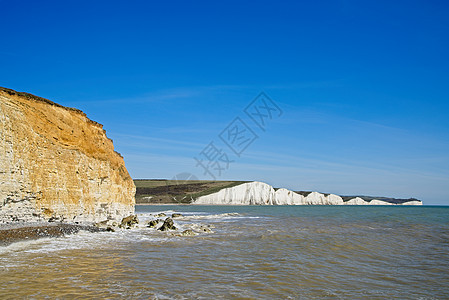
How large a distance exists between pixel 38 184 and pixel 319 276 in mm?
13180

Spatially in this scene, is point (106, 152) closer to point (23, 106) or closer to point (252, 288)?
point (23, 106)

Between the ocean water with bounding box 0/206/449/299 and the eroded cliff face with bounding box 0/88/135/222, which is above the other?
the eroded cliff face with bounding box 0/88/135/222

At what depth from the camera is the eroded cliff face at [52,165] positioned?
42.6 ft

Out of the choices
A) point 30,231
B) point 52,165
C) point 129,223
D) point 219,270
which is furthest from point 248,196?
point 219,270

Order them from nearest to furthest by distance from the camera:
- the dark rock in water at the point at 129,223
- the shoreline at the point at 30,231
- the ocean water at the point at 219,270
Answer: the ocean water at the point at 219,270
the shoreline at the point at 30,231
the dark rock in water at the point at 129,223

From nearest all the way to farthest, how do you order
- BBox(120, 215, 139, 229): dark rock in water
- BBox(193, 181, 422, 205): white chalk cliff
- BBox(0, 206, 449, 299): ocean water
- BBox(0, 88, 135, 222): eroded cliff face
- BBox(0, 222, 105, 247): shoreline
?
BBox(0, 206, 449, 299): ocean water → BBox(0, 222, 105, 247): shoreline → BBox(0, 88, 135, 222): eroded cliff face → BBox(120, 215, 139, 229): dark rock in water → BBox(193, 181, 422, 205): white chalk cliff

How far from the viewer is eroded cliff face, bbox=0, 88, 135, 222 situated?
13.0m

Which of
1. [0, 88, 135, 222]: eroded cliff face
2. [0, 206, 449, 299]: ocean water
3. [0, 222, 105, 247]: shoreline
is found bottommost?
[0, 206, 449, 299]: ocean water

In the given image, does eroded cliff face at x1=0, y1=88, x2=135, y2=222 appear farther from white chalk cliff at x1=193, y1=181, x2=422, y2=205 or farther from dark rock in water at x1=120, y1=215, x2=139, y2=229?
white chalk cliff at x1=193, y1=181, x2=422, y2=205

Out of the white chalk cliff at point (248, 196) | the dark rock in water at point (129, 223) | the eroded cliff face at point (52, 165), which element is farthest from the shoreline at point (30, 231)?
the white chalk cliff at point (248, 196)

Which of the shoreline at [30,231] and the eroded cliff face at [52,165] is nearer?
the shoreline at [30,231]

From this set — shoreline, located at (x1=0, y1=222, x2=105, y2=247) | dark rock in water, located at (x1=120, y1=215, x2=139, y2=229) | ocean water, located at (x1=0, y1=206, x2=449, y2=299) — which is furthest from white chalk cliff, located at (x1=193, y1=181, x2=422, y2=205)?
ocean water, located at (x1=0, y1=206, x2=449, y2=299)

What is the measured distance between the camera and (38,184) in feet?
47.4

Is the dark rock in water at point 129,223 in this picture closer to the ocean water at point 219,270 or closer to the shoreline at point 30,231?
the shoreline at point 30,231
